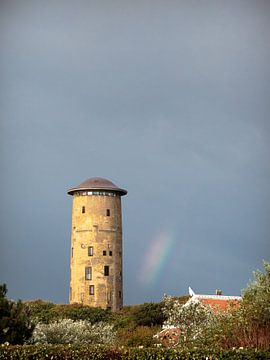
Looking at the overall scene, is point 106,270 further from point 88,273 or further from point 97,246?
point 97,246

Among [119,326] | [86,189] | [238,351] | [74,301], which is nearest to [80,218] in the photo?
[86,189]

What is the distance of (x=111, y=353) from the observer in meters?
20.5

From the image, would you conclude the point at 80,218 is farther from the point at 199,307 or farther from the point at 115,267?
the point at 199,307

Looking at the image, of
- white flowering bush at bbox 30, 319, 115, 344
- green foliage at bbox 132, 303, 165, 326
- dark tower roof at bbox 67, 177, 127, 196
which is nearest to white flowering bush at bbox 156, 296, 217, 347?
white flowering bush at bbox 30, 319, 115, 344

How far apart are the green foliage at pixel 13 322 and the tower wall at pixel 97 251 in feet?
121

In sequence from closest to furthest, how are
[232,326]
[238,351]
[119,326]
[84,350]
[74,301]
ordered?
1. [238,351]
2. [84,350]
3. [232,326]
4. [119,326]
5. [74,301]

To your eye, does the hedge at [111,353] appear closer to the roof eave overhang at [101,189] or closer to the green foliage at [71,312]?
the green foliage at [71,312]

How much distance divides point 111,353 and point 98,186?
43596 millimetres

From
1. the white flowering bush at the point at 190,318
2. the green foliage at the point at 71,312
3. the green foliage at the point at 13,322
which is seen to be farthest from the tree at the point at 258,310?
the green foliage at the point at 71,312

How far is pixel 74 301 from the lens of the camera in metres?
63.2

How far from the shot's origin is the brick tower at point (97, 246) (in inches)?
2469

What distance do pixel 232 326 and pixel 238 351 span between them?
13.6ft

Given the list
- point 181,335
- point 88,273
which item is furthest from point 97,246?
point 181,335

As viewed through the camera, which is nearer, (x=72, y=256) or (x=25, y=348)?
(x=25, y=348)
